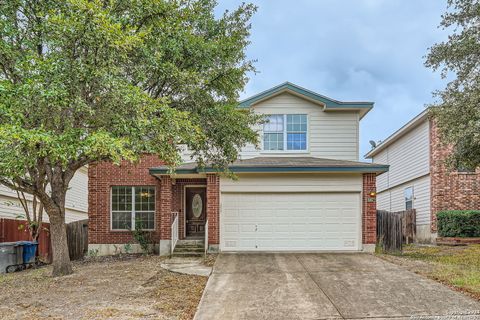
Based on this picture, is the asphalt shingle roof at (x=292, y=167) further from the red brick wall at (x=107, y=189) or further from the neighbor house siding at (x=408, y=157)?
the neighbor house siding at (x=408, y=157)

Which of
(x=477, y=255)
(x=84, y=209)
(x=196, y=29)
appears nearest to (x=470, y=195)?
(x=477, y=255)

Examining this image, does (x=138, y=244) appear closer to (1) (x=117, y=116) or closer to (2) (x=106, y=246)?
(2) (x=106, y=246)

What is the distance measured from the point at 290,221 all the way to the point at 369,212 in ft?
9.17

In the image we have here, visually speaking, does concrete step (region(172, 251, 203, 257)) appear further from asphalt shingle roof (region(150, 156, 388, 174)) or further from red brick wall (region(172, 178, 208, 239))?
asphalt shingle roof (region(150, 156, 388, 174))

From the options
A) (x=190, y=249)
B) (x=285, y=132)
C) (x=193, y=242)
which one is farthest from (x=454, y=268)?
(x=193, y=242)

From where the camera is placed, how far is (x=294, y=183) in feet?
46.7

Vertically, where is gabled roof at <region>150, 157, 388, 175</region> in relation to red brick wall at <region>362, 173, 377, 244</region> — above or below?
above

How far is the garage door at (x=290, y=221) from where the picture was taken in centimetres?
1407

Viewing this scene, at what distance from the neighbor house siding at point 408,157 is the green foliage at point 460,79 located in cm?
735

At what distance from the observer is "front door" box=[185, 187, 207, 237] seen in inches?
618

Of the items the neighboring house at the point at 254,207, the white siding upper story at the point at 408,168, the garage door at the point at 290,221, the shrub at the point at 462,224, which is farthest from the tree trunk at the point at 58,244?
the white siding upper story at the point at 408,168

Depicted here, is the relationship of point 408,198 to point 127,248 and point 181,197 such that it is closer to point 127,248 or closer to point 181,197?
point 181,197

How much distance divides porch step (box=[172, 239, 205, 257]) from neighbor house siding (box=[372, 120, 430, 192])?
12.2m

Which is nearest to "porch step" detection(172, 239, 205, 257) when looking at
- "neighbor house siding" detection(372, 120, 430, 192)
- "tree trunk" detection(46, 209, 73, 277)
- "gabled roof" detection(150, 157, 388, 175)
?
"gabled roof" detection(150, 157, 388, 175)
